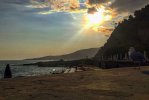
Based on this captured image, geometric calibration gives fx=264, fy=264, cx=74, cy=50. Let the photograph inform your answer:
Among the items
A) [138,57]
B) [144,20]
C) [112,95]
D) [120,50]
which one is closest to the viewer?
[112,95]

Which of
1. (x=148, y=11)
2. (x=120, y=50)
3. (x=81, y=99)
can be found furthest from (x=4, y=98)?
(x=148, y=11)

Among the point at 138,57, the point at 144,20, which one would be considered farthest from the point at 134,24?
the point at 138,57

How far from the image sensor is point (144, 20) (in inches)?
6831

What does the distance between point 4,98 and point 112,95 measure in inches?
185

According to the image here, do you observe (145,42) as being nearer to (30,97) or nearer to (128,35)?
(128,35)

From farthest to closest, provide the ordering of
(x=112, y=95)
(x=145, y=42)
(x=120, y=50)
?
(x=145, y=42)
(x=120, y=50)
(x=112, y=95)

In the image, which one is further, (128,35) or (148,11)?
(128,35)

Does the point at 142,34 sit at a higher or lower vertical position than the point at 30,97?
higher

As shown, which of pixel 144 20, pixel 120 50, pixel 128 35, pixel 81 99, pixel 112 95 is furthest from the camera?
pixel 128 35

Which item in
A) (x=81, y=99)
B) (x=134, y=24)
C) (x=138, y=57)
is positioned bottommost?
(x=81, y=99)

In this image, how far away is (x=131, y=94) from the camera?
39.0 ft

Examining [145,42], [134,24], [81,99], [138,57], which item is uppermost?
[134,24]

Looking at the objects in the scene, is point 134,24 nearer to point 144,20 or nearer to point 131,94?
point 144,20

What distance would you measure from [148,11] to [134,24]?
1375 cm
